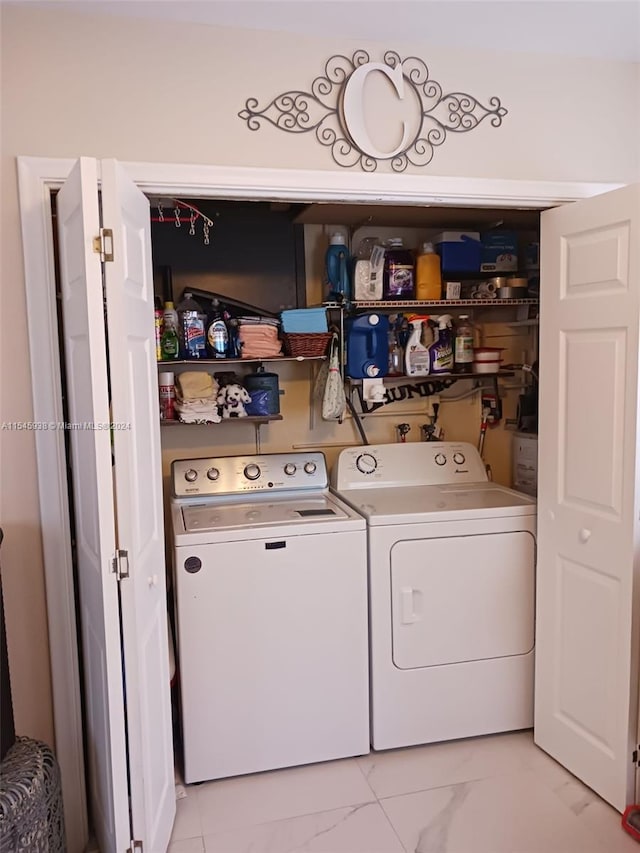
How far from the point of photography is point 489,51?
2.25 m

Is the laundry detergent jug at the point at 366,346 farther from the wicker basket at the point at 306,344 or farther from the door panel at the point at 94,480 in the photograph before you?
the door panel at the point at 94,480

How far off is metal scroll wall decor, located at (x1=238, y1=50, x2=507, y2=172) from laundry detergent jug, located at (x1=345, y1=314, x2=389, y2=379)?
2.99ft

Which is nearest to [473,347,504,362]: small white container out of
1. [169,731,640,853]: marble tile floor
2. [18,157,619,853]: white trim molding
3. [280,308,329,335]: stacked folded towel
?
[280,308,329,335]: stacked folded towel

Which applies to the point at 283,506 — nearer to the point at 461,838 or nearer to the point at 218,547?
the point at 218,547

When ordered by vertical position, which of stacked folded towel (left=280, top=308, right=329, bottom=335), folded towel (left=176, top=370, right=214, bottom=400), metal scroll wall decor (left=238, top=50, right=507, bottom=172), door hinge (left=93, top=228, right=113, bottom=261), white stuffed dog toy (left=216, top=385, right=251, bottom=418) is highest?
metal scroll wall decor (left=238, top=50, right=507, bottom=172)

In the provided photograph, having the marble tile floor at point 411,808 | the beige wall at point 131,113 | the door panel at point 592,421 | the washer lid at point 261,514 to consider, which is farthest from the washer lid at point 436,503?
the beige wall at point 131,113

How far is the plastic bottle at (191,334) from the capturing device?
9.23 ft

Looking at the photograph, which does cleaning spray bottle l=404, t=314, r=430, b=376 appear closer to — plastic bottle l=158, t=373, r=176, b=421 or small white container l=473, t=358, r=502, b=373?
small white container l=473, t=358, r=502, b=373

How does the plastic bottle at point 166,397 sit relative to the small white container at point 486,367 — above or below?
below

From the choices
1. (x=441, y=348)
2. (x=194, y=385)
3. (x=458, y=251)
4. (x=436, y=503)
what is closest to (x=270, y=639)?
(x=436, y=503)

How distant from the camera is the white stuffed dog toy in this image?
2.93 meters

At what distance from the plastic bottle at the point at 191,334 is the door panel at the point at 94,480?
0.86m

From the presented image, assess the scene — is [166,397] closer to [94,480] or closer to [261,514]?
[261,514]

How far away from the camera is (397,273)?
3.08m
